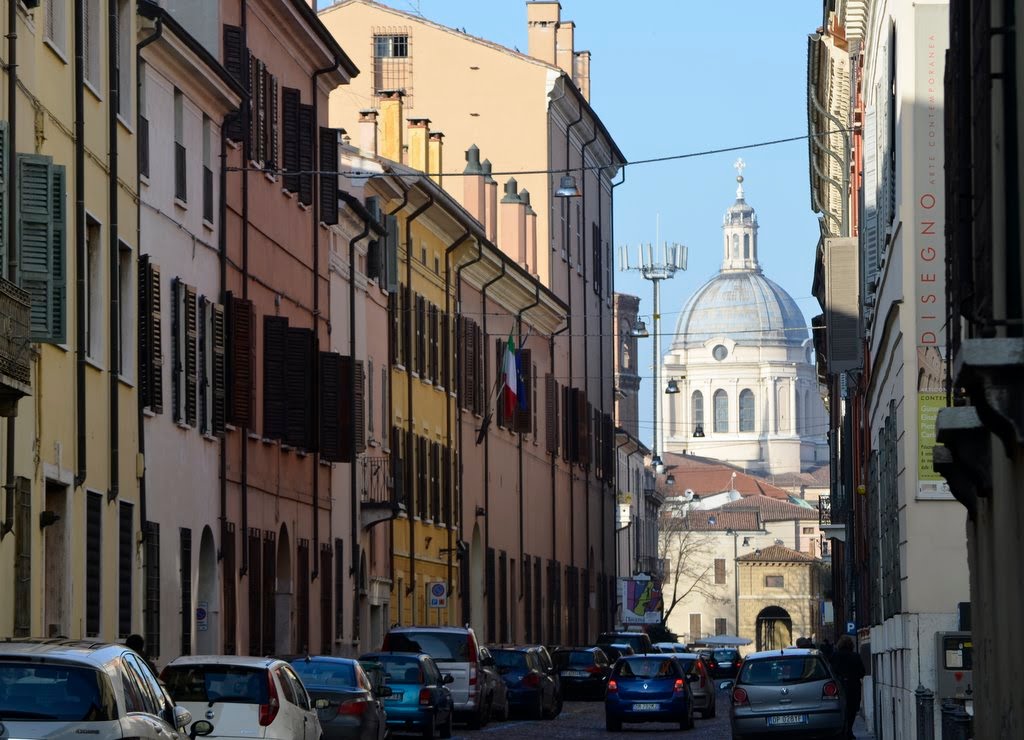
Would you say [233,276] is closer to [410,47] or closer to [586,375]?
[410,47]

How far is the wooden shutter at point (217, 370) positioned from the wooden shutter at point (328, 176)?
271 inches

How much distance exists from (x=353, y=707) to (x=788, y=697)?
7.36 m

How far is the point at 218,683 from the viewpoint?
19.5 meters

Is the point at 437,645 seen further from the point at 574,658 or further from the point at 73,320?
the point at 574,658

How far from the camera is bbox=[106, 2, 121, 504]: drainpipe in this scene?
25641 millimetres

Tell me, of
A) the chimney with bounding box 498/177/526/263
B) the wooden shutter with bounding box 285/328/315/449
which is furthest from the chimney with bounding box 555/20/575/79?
the wooden shutter with bounding box 285/328/315/449

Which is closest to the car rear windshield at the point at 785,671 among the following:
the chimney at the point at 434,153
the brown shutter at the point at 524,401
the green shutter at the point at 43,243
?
the green shutter at the point at 43,243

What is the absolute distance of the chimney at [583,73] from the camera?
70812mm

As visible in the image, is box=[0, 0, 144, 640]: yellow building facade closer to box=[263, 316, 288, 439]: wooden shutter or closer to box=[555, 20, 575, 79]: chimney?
box=[263, 316, 288, 439]: wooden shutter

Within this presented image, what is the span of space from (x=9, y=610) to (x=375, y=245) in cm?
2233

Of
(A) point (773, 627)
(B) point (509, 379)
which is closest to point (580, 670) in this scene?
(B) point (509, 379)

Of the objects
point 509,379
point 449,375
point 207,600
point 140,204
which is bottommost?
point 207,600

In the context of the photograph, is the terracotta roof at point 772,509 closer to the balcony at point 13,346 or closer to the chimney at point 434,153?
the chimney at point 434,153

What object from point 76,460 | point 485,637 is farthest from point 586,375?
point 76,460
